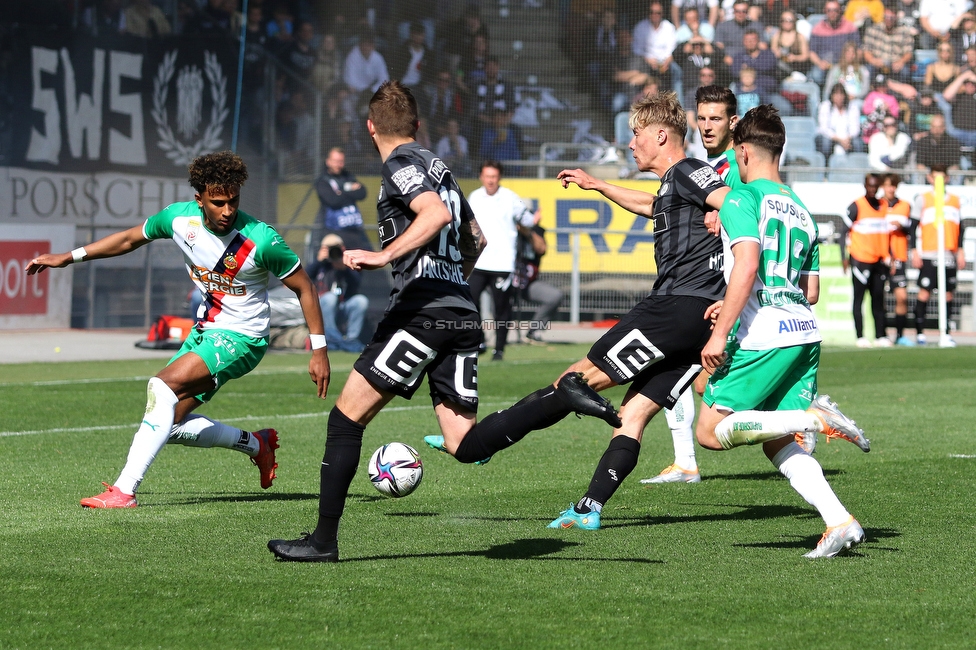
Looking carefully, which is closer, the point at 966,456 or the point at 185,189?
the point at 966,456

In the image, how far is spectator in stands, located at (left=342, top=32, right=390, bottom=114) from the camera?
21.6 metres

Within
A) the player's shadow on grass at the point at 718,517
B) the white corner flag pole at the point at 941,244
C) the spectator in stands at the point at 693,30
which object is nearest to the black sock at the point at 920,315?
the white corner flag pole at the point at 941,244

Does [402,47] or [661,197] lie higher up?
[402,47]

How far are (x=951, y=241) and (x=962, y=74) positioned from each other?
21.9 feet

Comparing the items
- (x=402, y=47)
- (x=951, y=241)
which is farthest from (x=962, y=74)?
(x=402, y=47)

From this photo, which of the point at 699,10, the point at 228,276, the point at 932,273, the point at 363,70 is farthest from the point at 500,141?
the point at 228,276

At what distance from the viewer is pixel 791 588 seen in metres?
5.01

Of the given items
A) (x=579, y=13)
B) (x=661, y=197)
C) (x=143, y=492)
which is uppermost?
(x=579, y=13)

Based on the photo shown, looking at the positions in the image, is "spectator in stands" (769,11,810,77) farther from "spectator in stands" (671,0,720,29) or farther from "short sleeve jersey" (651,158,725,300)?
"short sleeve jersey" (651,158,725,300)

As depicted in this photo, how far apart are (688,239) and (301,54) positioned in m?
15.9

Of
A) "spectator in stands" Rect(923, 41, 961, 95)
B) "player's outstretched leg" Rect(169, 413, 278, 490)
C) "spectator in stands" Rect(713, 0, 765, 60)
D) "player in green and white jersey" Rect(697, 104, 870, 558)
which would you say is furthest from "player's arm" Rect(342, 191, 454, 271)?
"spectator in stands" Rect(923, 41, 961, 95)

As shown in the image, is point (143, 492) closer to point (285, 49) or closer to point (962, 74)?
point (285, 49)

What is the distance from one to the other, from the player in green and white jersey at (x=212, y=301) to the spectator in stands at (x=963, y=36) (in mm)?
20923

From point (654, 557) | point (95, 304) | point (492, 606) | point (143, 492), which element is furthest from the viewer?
point (95, 304)
